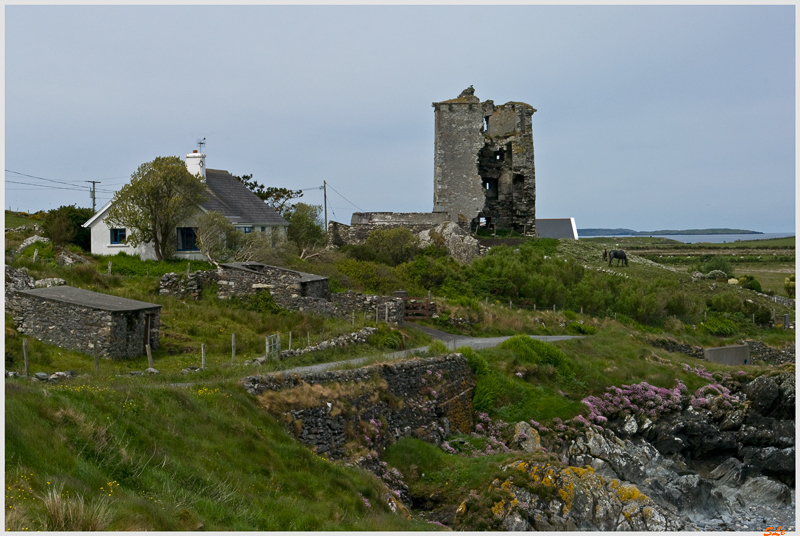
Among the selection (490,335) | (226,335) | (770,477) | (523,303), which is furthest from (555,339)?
(226,335)

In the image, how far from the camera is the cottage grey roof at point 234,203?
132 feet

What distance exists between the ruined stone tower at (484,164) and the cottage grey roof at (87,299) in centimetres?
3030

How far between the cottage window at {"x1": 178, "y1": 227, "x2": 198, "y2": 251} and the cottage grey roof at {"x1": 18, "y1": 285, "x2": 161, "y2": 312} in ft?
47.6

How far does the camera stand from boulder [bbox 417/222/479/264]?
44.6m

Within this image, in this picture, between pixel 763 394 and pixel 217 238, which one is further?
pixel 217 238

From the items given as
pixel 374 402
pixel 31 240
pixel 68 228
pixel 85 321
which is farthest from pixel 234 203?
pixel 374 402

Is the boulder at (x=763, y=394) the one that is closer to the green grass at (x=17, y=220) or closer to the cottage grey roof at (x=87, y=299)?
the cottage grey roof at (x=87, y=299)

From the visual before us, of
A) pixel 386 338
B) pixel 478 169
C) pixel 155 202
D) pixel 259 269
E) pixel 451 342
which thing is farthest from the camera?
pixel 478 169

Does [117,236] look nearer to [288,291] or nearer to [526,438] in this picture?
[288,291]

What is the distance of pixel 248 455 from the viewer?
13664mm

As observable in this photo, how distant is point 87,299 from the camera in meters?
21.8

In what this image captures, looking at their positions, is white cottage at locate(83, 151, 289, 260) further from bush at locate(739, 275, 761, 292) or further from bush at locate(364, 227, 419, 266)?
bush at locate(739, 275, 761, 292)

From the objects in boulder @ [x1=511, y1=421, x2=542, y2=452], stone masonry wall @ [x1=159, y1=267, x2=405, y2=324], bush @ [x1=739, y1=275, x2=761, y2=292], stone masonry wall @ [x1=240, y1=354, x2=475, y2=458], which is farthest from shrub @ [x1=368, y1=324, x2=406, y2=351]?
bush @ [x1=739, y1=275, x2=761, y2=292]

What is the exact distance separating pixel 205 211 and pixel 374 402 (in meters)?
21.6
